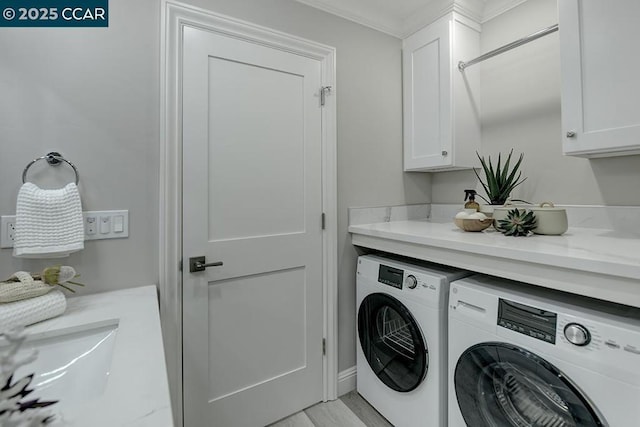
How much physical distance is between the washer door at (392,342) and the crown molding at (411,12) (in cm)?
177

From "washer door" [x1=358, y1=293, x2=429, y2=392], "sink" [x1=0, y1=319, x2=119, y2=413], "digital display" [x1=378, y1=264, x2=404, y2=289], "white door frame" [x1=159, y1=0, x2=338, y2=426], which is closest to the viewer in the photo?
"sink" [x1=0, y1=319, x2=119, y2=413]

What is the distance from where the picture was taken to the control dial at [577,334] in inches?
36.2

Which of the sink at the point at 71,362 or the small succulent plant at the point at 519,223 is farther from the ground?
the small succulent plant at the point at 519,223

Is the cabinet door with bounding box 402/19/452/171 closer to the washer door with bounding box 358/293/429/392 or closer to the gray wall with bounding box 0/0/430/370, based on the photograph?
the gray wall with bounding box 0/0/430/370

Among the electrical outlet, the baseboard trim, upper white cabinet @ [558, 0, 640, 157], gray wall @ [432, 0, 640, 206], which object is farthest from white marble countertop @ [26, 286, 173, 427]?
gray wall @ [432, 0, 640, 206]

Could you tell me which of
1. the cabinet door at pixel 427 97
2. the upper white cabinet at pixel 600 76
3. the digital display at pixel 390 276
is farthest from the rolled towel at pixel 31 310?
the upper white cabinet at pixel 600 76

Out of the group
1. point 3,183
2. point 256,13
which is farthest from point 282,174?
point 3,183

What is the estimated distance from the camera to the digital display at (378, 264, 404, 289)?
1.57 meters

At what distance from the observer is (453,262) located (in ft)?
4.44

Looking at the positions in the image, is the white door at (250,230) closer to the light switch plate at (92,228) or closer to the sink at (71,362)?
the light switch plate at (92,228)

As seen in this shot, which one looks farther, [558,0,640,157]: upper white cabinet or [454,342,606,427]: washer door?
[558,0,640,157]: upper white cabinet

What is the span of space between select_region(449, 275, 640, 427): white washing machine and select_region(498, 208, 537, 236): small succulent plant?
0.86 feet

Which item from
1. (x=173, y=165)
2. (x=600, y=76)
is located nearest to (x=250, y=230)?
(x=173, y=165)

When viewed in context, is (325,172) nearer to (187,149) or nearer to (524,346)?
(187,149)
